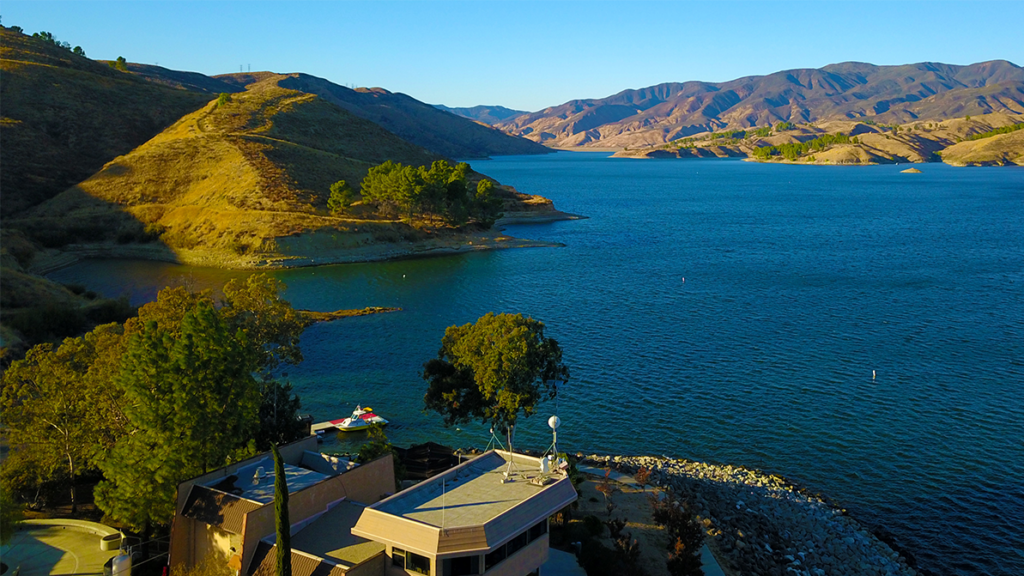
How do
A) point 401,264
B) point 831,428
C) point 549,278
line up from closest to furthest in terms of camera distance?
1. point 831,428
2. point 549,278
3. point 401,264

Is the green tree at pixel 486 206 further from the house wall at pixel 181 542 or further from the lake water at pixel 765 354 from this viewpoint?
the house wall at pixel 181 542

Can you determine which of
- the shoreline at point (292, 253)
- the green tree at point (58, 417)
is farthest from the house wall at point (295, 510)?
the shoreline at point (292, 253)

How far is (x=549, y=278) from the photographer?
86312 millimetres

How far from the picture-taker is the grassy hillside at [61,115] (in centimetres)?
12206

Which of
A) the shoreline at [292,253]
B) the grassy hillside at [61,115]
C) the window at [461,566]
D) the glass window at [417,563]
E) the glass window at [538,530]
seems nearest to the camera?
the window at [461,566]

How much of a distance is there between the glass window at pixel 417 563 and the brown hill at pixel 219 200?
80.2 metres

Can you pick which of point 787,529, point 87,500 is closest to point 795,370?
point 787,529

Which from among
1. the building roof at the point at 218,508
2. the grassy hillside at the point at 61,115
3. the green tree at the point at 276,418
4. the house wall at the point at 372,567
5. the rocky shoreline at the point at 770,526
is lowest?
the rocky shoreline at the point at 770,526

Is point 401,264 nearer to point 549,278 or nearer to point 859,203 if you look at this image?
point 549,278

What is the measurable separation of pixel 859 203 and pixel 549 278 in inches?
4573

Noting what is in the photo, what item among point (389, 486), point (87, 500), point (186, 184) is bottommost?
point (87, 500)

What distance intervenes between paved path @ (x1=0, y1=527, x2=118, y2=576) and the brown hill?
229ft

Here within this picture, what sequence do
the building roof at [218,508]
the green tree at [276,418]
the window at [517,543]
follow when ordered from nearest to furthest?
the window at [517,543] < the building roof at [218,508] < the green tree at [276,418]

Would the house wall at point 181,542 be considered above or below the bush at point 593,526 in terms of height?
above
